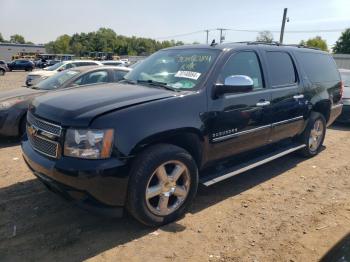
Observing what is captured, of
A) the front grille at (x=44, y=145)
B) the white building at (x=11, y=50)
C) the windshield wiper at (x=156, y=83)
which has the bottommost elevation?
the front grille at (x=44, y=145)

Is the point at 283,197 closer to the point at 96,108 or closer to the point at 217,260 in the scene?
the point at 217,260

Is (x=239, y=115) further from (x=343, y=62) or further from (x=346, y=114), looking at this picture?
(x=343, y=62)

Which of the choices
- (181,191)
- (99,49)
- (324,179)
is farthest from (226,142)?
(99,49)

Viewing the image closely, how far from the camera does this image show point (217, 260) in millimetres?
3164

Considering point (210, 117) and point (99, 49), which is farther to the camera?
point (99, 49)

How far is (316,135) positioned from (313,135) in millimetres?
147

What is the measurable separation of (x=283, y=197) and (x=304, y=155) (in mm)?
1937

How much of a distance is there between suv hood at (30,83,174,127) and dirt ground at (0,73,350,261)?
3.79 feet

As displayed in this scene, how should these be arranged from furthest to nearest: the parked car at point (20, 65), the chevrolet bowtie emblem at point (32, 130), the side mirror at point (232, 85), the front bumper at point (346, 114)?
1. the parked car at point (20, 65)
2. the front bumper at point (346, 114)
3. the side mirror at point (232, 85)
4. the chevrolet bowtie emblem at point (32, 130)

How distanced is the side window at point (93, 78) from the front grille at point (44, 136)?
12.3 feet

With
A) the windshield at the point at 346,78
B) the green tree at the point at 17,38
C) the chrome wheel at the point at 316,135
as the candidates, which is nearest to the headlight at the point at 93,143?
the chrome wheel at the point at 316,135

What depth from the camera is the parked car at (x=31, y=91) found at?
21.4 ft

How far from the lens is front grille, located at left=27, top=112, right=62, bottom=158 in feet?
10.9

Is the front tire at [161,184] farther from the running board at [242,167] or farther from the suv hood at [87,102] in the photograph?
the suv hood at [87,102]
